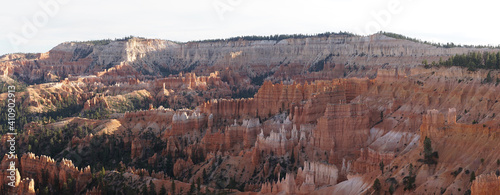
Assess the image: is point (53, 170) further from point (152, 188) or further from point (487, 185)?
point (487, 185)

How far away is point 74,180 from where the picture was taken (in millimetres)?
62219

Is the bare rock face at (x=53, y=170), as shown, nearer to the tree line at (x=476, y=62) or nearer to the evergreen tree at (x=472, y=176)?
the evergreen tree at (x=472, y=176)

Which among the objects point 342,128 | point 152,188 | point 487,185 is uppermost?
point 487,185

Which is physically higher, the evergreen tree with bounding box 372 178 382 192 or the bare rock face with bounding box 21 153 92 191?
the evergreen tree with bounding box 372 178 382 192

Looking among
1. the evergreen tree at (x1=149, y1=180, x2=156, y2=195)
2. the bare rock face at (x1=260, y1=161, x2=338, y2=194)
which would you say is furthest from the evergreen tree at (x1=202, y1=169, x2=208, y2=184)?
the bare rock face at (x1=260, y1=161, x2=338, y2=194)

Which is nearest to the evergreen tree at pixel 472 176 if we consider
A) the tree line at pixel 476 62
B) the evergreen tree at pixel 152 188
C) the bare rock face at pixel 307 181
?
the bare rock face at pixel 307 181

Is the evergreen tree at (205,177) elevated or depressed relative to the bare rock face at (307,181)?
depressed

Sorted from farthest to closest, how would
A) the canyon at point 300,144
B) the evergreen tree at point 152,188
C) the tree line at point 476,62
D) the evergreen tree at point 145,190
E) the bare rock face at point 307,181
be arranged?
the tree line at point 476,62 < the evergreen tree at point 152,188 < the evergreen tree at point 145,190 < the bare rock face at point 307,181 < the canyon at point 300,144

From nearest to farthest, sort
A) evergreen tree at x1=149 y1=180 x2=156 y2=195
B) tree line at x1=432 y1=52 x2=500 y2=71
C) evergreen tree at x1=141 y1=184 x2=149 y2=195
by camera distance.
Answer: evergreen tree at x1=141 y1=184 x2=149 y2=195, evergreen tree at x1=149 y1=180 x2=156 y2=195, tree line at x1=432 y1=52 x2=500 y2=71

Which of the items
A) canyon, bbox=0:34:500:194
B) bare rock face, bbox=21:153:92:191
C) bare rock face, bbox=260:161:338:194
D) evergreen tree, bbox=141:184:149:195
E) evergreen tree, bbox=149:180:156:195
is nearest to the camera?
canyon, bbox=0:34:500:194

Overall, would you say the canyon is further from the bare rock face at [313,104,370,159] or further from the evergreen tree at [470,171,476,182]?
the evergreen tree at [470,171,476,182]

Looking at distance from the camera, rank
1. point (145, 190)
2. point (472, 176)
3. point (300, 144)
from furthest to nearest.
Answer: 1. point (300, 144)
2. point (145, 190)
3. point (472, 176)

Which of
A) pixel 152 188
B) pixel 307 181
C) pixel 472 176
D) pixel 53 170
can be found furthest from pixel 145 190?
pixel 472 176

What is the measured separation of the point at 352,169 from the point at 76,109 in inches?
3705
